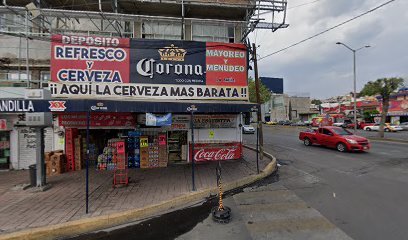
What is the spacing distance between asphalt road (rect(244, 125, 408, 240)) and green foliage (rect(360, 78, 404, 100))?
1040 centimetres

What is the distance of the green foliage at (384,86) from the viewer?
2086 centimetres

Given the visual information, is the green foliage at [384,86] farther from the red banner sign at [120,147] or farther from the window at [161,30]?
the red banner sign at [120,147]

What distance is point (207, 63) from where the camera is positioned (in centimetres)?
1149

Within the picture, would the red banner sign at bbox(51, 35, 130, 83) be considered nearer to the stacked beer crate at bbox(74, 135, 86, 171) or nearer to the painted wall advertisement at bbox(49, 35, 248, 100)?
the painted wall advertisement at bbox(49, 35, 248, 100)

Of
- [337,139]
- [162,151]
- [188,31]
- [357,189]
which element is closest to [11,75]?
[162,151]

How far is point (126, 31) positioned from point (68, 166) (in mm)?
8057

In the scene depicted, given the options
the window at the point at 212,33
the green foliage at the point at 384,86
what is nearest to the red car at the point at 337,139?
the green foliage at the point at 384,86

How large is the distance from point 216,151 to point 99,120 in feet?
20.5

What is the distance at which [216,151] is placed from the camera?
12.2 meters

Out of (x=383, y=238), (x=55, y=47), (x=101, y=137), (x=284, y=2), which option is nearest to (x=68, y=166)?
(x=101, y=137)

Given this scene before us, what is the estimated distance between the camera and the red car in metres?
14.3

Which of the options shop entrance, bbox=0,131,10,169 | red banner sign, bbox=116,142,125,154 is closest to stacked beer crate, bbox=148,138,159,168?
red banner sign, bbox=116,142,125,154

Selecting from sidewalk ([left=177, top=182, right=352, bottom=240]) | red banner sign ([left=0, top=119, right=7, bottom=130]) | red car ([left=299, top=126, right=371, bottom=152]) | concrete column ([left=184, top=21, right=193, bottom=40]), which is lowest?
sidewalk ([left=177, top=182, right=352, bottom=240])

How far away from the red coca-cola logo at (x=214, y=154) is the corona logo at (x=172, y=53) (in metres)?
4.99
